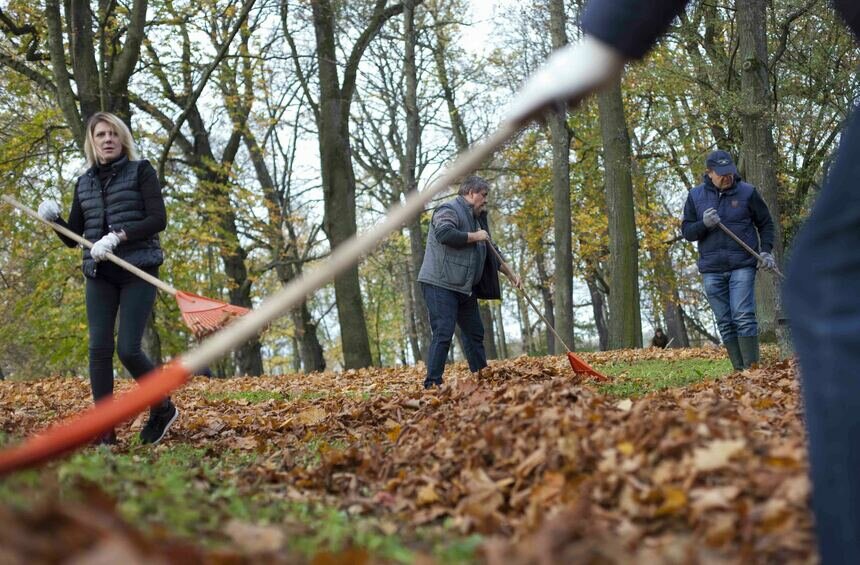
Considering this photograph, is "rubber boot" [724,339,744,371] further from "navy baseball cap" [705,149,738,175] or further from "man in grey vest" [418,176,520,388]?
"man in grey vest" [418,176,520,388]

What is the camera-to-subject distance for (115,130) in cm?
577

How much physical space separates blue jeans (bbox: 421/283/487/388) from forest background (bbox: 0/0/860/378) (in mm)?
2012

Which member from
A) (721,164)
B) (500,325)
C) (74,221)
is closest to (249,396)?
(74,221)

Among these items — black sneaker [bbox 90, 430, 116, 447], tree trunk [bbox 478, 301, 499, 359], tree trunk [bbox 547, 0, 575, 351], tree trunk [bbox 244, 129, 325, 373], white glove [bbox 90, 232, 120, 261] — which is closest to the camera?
black sneaker [bbox 90, 430, 116, 447]

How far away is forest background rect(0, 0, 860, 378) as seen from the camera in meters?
14.9

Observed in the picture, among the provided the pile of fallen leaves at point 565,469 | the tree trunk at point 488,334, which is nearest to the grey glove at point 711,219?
the pile of fallen leaves at point 565,469

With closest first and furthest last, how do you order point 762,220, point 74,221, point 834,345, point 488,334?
1. point 834,345
2. point 74,221
3. point 762,220
4. point 488,334

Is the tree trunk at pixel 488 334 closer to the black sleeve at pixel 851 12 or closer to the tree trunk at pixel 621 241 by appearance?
the tree trunk at pixel 621 241

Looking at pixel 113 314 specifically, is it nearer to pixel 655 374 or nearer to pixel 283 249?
pixel 655 374

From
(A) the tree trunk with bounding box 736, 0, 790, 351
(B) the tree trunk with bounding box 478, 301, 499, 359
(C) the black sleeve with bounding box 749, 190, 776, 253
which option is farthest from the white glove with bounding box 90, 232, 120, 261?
(B) the tree trunk with bounding box 478, 301, 499, 359

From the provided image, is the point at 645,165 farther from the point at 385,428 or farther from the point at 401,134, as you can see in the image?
the point at 385,428

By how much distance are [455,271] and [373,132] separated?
19.4 metres

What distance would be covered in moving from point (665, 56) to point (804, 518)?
57.4 feet

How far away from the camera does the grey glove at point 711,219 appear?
8.17 metres
